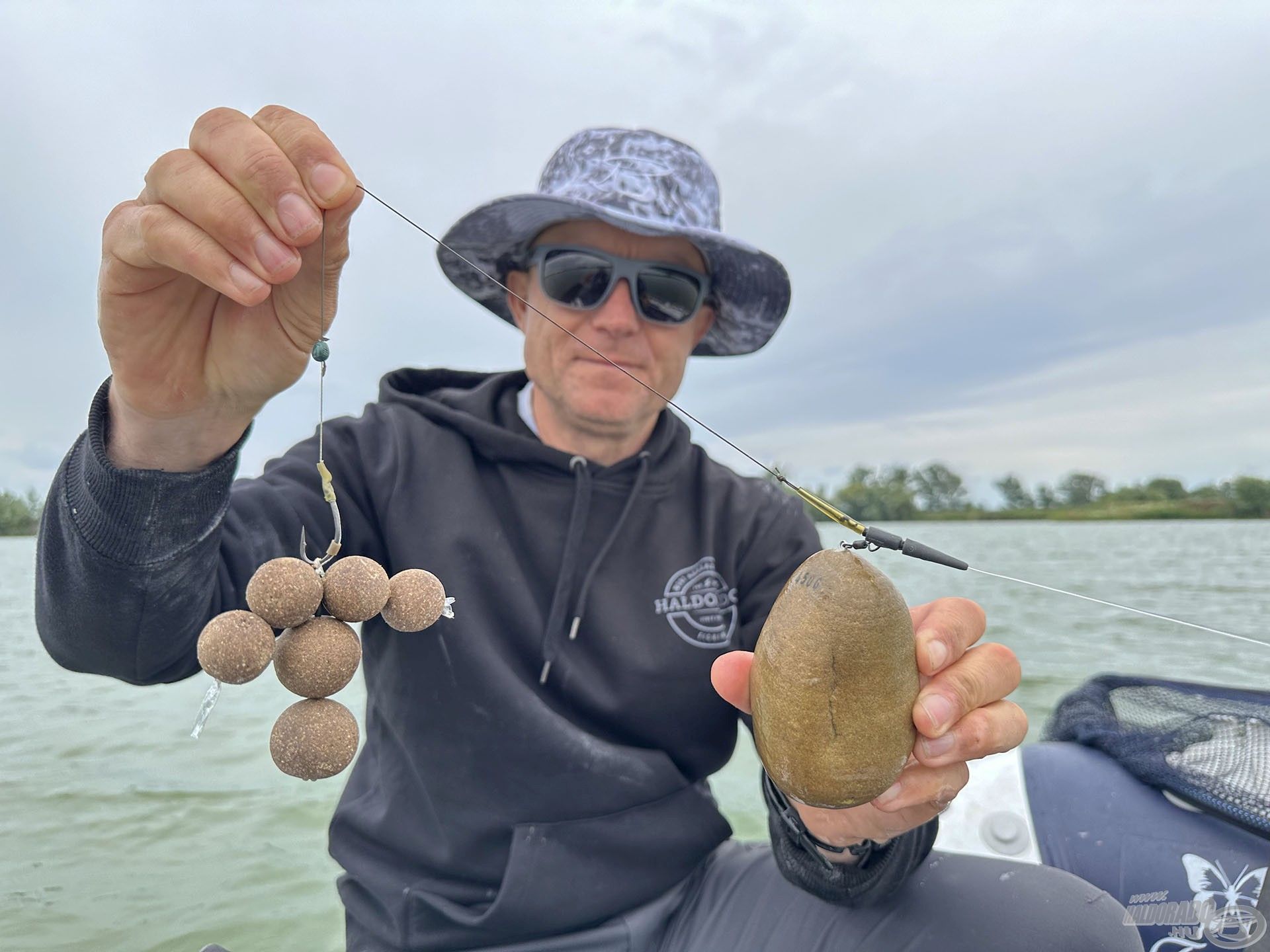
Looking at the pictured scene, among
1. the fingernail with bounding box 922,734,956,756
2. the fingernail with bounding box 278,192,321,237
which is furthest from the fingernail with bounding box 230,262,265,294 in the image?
the fingernail with bounding box 922,734,956,756

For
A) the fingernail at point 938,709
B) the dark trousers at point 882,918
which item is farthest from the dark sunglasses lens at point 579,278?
the dark trousers at point 882,918

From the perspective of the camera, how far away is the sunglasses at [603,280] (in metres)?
3.23

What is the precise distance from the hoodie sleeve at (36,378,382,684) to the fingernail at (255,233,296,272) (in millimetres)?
552

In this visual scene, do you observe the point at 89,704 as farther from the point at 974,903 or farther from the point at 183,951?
the point at 974,903

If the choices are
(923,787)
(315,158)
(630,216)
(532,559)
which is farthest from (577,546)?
(315,158)

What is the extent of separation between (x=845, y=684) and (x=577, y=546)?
→ 1392mm

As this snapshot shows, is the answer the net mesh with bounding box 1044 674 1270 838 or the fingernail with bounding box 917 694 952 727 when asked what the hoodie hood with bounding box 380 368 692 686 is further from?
the net mesh with bounding box 1044 674 1270 838

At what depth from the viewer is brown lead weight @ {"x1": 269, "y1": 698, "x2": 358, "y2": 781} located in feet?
4.83

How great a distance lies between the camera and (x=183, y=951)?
3662 mm

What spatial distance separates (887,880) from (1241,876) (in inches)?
57.2

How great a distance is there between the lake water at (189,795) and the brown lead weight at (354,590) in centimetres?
169

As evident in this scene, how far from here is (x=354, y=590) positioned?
153cm

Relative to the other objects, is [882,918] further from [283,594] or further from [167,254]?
[167,254]
